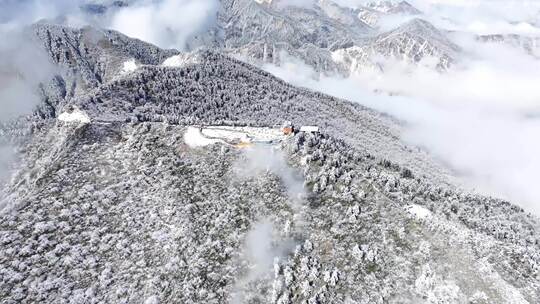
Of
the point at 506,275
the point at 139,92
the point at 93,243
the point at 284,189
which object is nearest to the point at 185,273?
Answer: the point at 93,243

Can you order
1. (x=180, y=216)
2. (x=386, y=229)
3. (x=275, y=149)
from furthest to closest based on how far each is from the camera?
(x=275, y=149), (x=180, y=216), (x=386, y=229)

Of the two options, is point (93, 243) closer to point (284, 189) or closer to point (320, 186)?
point (284, 189)

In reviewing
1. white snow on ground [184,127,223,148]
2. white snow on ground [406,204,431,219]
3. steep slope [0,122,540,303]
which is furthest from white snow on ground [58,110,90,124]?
white snow on ground [406,204,431,219]

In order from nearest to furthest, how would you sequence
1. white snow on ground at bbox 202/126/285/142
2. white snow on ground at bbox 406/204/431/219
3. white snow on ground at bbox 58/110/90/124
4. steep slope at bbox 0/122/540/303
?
steep slope at bbox 0/122/540/303, white snow on ground at bbox 406/204/431/219, white snow on ground at bbox 202/126/285/142, white snow on ground at bbox 58/110/90/124

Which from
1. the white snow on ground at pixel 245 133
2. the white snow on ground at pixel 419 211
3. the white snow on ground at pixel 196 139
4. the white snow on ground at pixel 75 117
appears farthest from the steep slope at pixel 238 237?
the white snow on ground at pixel 75 117

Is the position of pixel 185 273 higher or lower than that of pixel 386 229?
lower

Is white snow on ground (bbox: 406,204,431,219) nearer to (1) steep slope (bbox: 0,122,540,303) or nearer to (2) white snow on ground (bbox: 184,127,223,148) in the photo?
(1) steep slope (bbox: 0,122,540,303)

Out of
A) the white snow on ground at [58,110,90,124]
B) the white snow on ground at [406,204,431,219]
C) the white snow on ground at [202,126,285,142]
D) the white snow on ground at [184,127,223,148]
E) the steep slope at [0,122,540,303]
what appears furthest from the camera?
the white snow on ground at [58,110,90,124]

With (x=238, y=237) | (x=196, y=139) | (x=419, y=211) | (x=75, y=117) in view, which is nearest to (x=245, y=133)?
(x=196, y=139)
